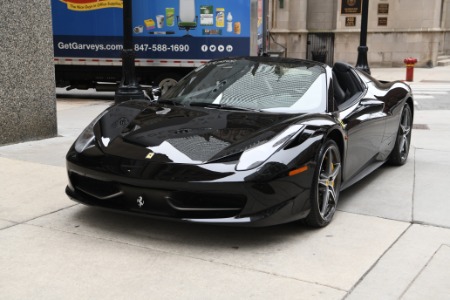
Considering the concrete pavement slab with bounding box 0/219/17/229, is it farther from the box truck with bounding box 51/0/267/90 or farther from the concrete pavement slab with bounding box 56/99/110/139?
the box truck with bounding box 51/0/267/90

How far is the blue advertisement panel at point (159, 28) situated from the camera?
1405 cm

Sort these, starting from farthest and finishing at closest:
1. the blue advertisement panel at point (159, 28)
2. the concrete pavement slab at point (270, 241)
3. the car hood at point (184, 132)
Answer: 1. the blue advertisement panel at point (159, 28)
2. the car hood at point (184, 132)
3. the concrete pavement slab at point (270, 241)

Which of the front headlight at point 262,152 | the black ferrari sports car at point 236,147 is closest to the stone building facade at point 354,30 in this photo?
the black ferrari sports car at point 236,147

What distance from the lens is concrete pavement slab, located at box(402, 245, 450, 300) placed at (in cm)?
336

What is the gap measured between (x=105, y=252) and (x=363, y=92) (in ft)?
10.6

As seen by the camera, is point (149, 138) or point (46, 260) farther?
point (149, 138)

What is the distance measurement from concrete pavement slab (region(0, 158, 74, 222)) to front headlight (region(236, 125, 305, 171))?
1842 mm

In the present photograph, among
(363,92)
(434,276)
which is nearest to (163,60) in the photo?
(363,92)

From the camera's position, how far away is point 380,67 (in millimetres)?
26484

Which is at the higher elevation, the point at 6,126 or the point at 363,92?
the point at 363,92

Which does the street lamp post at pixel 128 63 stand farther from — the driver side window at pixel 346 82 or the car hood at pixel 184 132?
the car hood at pixel 184 132

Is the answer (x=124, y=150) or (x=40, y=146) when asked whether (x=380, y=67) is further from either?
(x=124, y=150)

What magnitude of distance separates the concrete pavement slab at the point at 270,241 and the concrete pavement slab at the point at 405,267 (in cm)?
7

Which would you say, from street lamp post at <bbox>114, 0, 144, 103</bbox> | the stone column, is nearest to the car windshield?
the stone column
